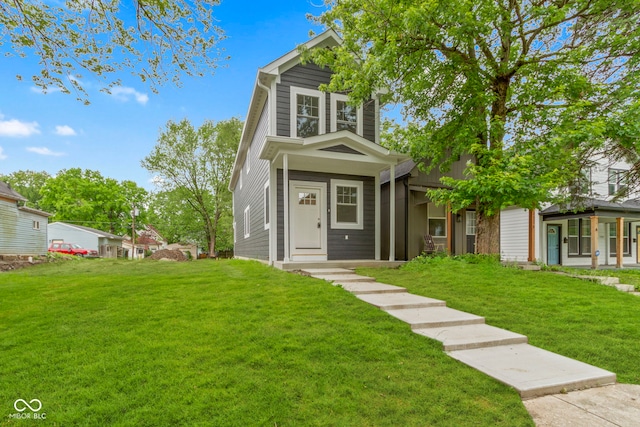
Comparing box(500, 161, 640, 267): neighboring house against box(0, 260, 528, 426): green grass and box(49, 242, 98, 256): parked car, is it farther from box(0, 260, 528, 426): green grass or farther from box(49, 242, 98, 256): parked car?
box(49, 242, 98, 256): parked car

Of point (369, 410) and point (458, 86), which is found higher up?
point (458, 86)

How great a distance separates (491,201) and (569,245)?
9955 mm

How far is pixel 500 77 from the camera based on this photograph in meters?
8.10

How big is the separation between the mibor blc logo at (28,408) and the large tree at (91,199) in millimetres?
41559

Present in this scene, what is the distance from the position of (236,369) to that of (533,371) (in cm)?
263

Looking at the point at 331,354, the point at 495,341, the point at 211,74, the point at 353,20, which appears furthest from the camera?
the point at 353,20

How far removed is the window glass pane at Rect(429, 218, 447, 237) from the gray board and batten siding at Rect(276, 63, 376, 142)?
4.34m

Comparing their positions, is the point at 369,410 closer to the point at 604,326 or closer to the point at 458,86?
the point at 604,326

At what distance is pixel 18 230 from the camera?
16312 mm

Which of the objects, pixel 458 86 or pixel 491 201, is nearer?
pixel 491 201

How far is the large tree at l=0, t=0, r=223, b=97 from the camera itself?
15.9 feet

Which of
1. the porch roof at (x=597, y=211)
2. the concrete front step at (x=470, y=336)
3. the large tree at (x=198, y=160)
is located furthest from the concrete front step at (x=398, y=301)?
the large tree at (x=198, y=160)

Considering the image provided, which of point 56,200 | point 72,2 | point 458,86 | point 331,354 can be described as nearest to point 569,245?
point 458,86

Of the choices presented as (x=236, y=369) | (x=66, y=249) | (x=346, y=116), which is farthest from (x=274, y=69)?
(x=66, y=249)
